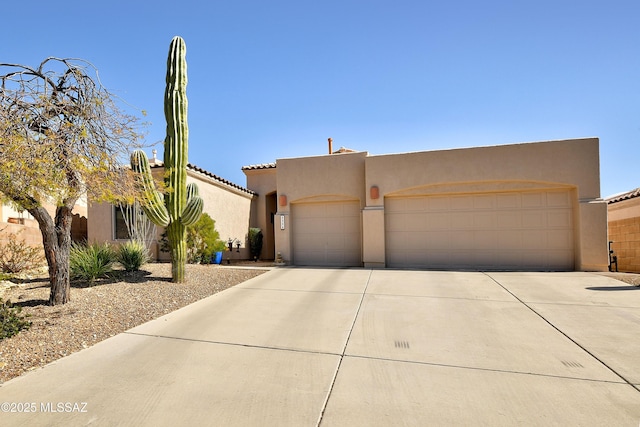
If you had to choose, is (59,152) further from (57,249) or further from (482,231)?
(482,231)

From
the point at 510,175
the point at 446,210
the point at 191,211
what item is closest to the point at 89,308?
the point at 191,211

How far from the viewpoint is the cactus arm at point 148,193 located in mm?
6966

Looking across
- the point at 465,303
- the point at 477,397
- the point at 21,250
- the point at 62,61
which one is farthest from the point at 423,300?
the point at 21,250

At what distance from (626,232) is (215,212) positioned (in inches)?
645

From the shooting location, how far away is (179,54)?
824 cm

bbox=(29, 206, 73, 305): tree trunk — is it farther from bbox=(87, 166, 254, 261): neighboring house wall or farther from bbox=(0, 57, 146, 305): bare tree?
bbox=(87, 166, 254, 261): neighboring house wall

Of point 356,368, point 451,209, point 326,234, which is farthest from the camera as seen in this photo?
point 326,234

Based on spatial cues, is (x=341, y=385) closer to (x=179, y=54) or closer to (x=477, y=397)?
(x=477, y=397)

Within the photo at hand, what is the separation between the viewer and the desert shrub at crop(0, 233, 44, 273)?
8492 millimetres

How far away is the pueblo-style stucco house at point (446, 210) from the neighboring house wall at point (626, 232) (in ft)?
10.9

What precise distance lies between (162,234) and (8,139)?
8.40 m

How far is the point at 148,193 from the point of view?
6699mm

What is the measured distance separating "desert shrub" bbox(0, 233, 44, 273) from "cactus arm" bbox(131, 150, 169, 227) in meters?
4.38

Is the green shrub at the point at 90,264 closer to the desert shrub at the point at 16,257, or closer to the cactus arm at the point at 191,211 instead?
the desert shrub at the point at 16,257
